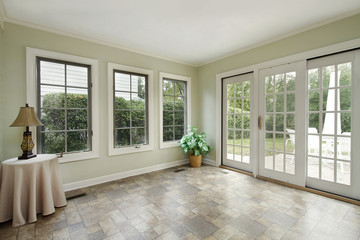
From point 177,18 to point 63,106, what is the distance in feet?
7.62

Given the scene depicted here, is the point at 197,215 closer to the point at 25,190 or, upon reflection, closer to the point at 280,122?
the point at 25,190

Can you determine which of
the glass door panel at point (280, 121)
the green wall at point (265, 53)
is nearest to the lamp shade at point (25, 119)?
the green wall at point (265, 53)

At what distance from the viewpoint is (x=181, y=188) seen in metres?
3.02

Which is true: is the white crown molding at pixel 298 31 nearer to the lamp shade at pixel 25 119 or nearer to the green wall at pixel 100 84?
the green wall at pixel 100 84

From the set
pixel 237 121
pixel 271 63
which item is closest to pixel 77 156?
pixel 237 121

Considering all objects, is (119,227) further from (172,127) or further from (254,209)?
(172,127)

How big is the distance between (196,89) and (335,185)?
3416 mm

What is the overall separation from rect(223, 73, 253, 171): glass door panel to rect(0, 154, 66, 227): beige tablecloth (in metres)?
3.41

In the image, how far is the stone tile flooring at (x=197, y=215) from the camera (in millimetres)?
1841

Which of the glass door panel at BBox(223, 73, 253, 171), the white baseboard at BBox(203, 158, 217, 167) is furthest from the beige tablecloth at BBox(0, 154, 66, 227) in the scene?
the glass door panel at BBox(223, 73, 253, 171)

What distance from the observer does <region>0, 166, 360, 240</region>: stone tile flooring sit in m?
1.84

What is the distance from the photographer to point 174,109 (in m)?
4.41

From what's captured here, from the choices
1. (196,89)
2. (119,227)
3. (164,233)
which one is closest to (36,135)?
(119,227)

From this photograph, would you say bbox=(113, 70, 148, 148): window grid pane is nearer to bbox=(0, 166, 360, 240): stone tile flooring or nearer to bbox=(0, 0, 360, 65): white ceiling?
bbox=(0, 0, 360, 65): white ceiling
